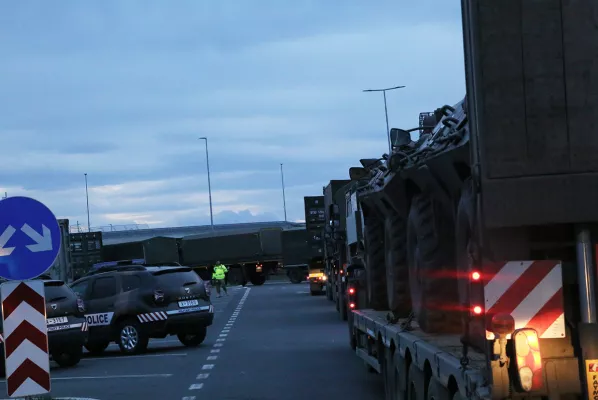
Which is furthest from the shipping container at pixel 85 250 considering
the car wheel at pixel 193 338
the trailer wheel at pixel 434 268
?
the trailer wheel at pixel 434 268

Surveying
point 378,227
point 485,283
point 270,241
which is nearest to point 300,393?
point 378,227

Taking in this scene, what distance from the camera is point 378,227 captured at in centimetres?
1320

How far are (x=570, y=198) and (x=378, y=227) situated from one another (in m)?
7.40

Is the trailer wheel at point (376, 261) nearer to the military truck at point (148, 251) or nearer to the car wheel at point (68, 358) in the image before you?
the car wheel at point (68, 358)

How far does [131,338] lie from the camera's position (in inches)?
875

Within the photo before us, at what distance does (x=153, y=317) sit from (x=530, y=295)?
1681cm

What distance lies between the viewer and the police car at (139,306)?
72.6ft

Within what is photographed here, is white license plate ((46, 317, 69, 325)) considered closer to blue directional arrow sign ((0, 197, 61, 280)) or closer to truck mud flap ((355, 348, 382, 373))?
truck mud flap ((355, 348, 382, 373))

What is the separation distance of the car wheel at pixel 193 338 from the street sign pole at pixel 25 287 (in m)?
12.3

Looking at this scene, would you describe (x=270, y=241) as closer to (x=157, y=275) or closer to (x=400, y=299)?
(x=157, y=275)

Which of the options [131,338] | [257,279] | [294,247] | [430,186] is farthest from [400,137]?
[257,279]

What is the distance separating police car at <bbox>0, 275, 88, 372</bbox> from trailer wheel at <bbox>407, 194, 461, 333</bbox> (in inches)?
437

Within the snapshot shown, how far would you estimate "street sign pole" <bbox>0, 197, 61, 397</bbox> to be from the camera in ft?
33.8

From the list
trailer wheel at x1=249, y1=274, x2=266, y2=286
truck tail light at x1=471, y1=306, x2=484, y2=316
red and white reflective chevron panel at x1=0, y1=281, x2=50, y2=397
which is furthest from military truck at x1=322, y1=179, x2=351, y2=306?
trailer wheel at x1=249, y1=274, x2=266, y2=286
